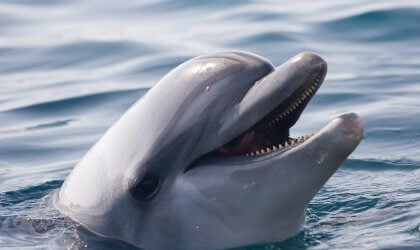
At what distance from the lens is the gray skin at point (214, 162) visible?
7.41 metres

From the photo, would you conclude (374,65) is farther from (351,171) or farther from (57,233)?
(57,233)

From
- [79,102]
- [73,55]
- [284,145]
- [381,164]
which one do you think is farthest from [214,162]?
[73,55]

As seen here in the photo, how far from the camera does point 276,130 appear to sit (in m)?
7.83

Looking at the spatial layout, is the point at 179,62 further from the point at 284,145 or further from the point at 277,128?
the point at 284,145

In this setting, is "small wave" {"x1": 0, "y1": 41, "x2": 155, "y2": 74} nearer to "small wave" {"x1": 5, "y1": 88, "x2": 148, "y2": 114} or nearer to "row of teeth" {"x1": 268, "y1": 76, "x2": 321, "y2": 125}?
"small wave" {"x1": 5, "y1": 88, "x2": 148, "y2": 114}

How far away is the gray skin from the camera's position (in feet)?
24.3

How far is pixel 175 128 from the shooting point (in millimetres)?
7730

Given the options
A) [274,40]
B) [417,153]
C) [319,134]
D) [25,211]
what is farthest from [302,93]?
[274,40]

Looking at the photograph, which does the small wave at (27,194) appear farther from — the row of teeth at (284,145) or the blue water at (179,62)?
the row of teeth at (284,145)

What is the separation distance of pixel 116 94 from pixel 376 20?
5.26 m

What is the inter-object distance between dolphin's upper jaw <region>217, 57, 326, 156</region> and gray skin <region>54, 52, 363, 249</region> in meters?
0.04

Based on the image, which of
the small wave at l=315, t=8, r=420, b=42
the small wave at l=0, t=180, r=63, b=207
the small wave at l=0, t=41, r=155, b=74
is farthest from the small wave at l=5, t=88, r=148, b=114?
the small wave at l=315, t=8, r=420, b=42

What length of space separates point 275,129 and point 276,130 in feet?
0.05

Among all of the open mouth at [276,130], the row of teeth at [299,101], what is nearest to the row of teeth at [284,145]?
the open mouth at [276,130]
